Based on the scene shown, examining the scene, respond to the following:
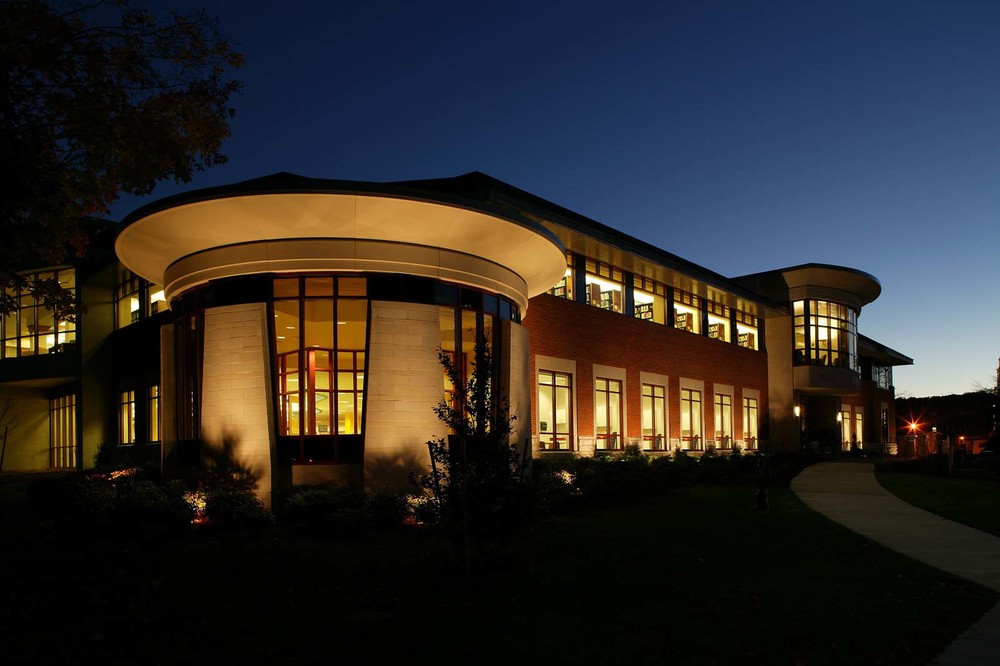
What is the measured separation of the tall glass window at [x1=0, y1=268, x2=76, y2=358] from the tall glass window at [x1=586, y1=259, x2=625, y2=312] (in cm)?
2120

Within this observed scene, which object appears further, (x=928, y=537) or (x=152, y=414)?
(x=152, y=414)

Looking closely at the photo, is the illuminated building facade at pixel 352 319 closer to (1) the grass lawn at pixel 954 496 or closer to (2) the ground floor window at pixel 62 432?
(2) the ground floor window at pixel 62 432

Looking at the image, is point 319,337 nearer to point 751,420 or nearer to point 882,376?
point 751,420

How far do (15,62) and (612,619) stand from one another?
31.6 feet

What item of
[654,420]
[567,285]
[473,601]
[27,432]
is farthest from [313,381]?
[27,432]

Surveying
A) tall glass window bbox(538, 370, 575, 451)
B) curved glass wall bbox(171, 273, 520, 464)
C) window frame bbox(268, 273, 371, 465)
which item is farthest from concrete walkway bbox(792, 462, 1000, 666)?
window frame bbox(268, 273, 371, 465)

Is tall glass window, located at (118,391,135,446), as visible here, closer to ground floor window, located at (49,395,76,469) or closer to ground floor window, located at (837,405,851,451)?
ground floor window, located at (49,395,76,469)

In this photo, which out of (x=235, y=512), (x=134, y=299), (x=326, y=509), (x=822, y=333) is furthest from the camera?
(x=822, y=333)

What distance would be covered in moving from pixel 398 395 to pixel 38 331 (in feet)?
82.3

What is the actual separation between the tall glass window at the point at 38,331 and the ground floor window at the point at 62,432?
2.33 meters

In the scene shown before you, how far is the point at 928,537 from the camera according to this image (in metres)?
16.0

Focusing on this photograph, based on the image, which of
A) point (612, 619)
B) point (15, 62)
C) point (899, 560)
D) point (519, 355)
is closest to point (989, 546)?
point (899, 560)

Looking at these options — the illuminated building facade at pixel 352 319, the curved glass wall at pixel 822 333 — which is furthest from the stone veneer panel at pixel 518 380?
the curved glass wall at pixel 822 333

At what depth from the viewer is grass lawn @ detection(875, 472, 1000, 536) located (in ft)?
63.1
